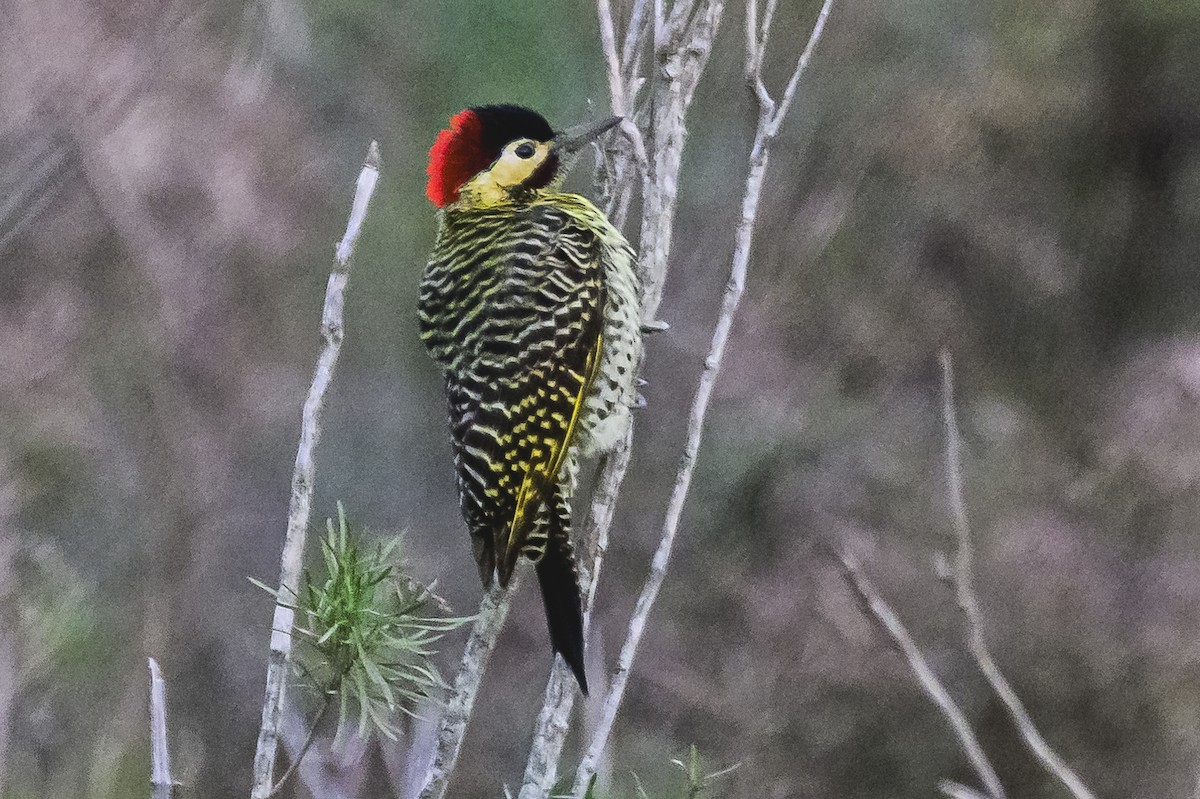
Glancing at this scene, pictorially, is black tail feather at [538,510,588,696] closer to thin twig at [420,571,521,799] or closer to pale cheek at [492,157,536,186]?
thin twig at [420,571,521,799]

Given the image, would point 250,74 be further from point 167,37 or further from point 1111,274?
point 1111,274

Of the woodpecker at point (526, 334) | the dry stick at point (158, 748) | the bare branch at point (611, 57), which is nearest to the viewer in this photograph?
the dry stick at point (158, 748)

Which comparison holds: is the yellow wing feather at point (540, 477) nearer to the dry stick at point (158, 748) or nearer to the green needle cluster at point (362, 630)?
the green needle cluster at point (362, 630)

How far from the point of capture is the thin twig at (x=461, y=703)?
4.02 feet

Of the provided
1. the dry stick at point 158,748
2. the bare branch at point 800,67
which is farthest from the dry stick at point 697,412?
the dry stick at point 158,748

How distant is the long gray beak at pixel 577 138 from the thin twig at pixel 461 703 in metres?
0.64

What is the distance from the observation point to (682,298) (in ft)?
10.9

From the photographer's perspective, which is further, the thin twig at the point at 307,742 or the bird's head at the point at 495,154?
the bird's head at the point at 495,154

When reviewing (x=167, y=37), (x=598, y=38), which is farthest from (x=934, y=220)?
(x=167, y=37)

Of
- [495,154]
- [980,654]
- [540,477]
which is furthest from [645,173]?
[980,654]

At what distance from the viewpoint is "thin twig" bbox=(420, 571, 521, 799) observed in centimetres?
123

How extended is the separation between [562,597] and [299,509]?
65cm

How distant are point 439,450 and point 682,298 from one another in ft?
2.51

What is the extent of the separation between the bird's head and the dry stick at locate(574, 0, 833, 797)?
1.97ft
